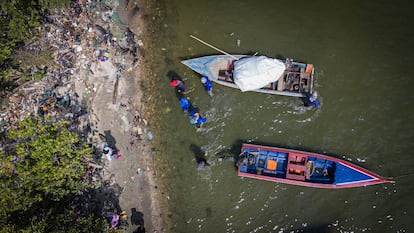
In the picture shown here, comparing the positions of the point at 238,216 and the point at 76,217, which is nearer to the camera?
the point at 76,217

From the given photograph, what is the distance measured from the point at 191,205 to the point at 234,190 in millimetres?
2094

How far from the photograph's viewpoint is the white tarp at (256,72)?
16.3m

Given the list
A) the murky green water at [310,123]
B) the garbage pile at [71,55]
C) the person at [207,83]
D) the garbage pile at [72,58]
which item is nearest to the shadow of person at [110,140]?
the garbage pile at [72,58]

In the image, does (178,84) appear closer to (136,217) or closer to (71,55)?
(71,55)

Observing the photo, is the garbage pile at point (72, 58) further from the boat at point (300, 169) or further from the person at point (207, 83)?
the boat at point (300, 169)

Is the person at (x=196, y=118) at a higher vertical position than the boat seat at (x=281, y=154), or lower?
higher

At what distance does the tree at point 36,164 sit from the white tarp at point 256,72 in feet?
23.0

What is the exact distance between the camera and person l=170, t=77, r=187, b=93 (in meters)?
17.0

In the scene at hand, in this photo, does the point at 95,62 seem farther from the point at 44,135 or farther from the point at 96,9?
the point at 44,135

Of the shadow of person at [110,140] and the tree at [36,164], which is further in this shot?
the shadow of person at [110,140]

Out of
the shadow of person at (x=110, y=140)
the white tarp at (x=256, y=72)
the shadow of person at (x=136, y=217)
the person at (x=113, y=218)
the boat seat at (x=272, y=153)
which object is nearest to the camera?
the white tarp at (x=256, y=72)

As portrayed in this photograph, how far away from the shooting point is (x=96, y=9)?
17.5 meters

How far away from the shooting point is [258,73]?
16.3m

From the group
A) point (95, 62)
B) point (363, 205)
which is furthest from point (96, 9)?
point (363, 205)
